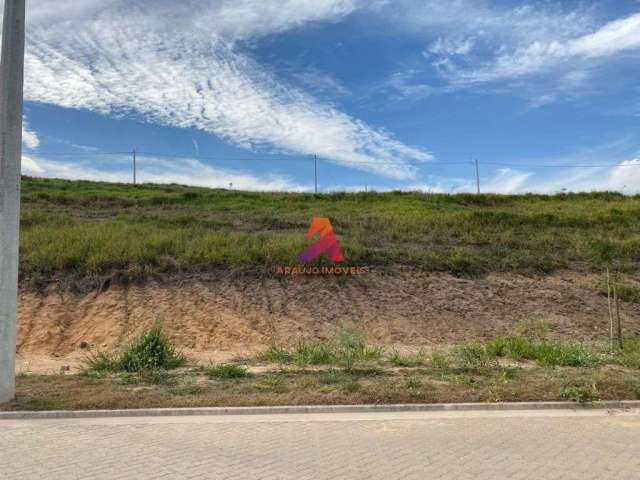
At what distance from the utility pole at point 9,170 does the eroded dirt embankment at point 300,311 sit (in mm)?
5724

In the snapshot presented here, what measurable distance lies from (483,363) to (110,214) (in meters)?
20.0

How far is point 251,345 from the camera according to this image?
1355 cm

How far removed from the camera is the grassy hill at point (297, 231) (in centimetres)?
1698

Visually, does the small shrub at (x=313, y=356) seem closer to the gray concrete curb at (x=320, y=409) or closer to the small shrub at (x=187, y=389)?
the small shrub at (x=187, y=389)

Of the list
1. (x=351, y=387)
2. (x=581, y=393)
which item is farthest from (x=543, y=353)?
(x=351, y=387)

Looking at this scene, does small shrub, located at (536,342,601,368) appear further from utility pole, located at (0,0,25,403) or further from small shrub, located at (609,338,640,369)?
utility pole, located at (0,0,25,403)

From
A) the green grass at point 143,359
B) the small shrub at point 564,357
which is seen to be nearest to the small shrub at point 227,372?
the green grass at point 143,359

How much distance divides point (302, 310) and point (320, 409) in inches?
334

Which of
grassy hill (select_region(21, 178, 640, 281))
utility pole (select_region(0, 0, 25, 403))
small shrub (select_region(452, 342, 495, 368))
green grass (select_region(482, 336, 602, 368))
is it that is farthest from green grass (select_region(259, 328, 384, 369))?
grassy hill (select_region(21, 178, 640, 281))

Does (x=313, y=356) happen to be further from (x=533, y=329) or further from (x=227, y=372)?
(x=533, y=329)

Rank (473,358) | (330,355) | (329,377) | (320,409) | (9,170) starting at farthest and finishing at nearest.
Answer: (330,355)
(473,358)
(329,377)
(9,170)
(320,409)

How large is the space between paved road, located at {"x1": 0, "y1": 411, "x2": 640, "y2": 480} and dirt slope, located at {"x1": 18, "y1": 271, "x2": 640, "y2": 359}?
6999 mm

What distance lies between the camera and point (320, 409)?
22.7 ft

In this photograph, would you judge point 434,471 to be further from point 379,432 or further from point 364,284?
point 364,284
